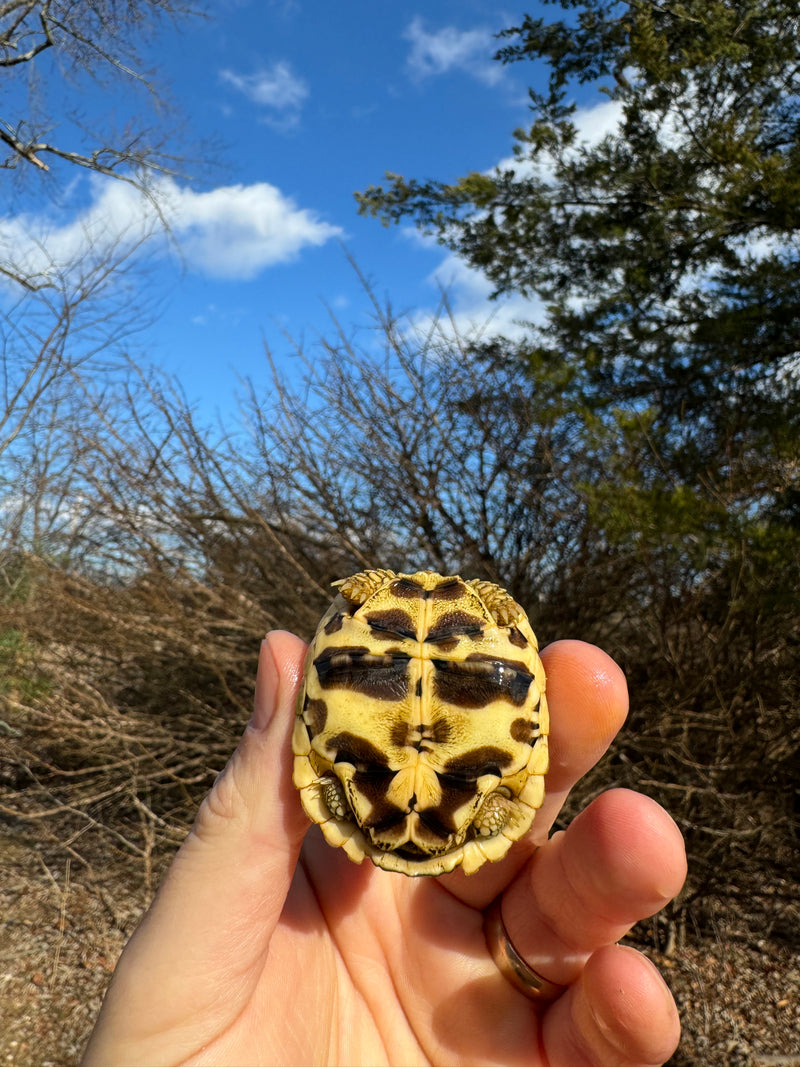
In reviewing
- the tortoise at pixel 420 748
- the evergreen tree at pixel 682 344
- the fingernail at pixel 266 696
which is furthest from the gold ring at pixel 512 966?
the evergreen tree at pixel 682 344

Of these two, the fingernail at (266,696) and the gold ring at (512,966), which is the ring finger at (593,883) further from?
the fingernail at (266,696)

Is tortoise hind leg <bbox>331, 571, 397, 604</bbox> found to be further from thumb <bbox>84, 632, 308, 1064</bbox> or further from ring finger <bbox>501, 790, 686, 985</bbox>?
ring finger <bbox>501, 790, 686, 985</bbox>

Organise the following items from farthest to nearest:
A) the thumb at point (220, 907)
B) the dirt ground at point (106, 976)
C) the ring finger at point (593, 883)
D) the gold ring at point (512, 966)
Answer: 1. the dirt ground at point (106, 976)
2. the gold ring at point (512, 966)
3. the ring finger at point (593, 883)
4. the thumb at point (220, 907)

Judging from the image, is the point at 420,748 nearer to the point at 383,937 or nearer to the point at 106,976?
the point at 383,937

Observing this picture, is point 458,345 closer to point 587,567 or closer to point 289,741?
point 587,567

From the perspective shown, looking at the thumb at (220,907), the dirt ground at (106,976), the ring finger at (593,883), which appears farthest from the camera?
the dirt ground at (106,976)

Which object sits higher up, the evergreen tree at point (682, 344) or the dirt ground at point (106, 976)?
the evergreen tree at point (682, 344)

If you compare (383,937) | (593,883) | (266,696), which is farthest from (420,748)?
(383,937)

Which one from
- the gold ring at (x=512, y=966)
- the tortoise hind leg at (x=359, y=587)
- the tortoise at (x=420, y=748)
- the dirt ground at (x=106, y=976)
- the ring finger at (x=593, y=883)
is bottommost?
the dirt ground at (x=106, y=976)

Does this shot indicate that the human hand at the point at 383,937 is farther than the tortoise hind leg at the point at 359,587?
No
